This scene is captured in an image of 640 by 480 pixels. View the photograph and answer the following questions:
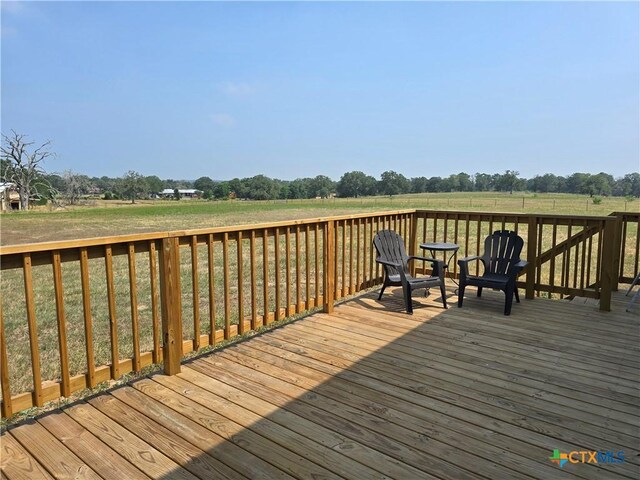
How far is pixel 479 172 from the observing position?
2997 inches

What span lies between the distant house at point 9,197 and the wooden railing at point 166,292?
39.6 metres

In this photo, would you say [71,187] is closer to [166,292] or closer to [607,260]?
[166,292]

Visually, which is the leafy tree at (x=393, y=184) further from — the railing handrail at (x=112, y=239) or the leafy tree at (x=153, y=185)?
the railing handrail at (x=112, y=239)

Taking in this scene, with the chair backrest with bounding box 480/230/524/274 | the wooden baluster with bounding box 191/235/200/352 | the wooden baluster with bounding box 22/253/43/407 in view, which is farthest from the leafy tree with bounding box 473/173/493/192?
the wooden baluster with bounding box 22/253/43/407

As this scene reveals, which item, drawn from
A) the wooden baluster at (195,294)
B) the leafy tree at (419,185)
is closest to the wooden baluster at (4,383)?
the wooden baluster at (195,294)

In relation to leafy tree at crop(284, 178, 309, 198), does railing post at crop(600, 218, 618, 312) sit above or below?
below

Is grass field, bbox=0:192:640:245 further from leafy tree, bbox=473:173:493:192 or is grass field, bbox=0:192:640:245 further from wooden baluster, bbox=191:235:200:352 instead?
leafy tree, bbox=473:173:493:192

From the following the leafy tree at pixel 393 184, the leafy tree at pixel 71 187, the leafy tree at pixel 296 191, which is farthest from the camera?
the leafy tree at pixel 296 191

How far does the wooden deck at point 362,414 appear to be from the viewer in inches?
69.2

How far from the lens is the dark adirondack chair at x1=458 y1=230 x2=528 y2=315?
13.5ft

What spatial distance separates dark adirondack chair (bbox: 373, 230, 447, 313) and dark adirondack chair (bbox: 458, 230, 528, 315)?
10.3 inches

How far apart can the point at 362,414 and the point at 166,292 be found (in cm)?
149

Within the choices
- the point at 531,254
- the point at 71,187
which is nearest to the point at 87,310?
the point at 531,254

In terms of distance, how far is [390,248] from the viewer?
4.63 meters
